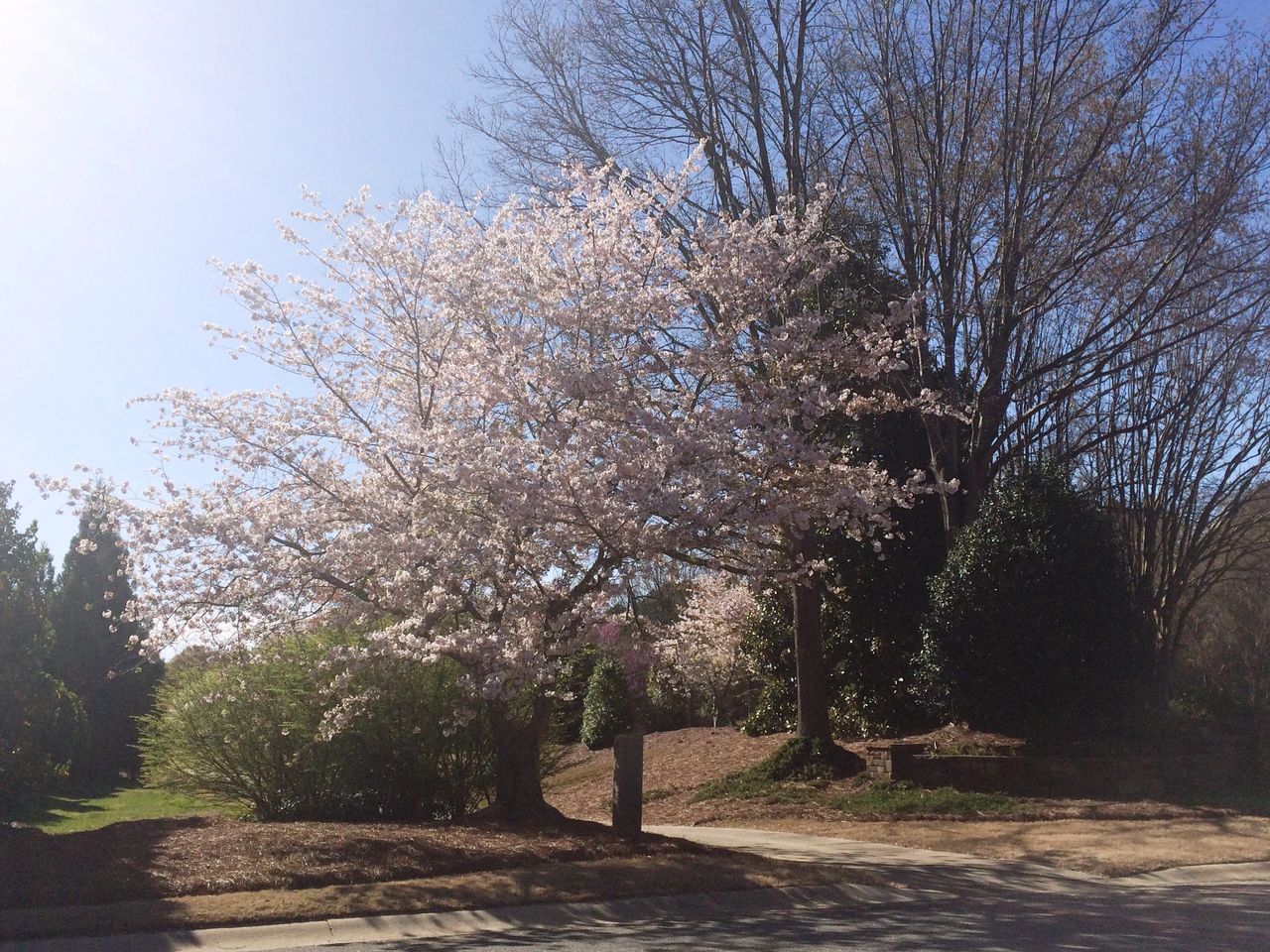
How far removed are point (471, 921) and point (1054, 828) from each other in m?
7.89

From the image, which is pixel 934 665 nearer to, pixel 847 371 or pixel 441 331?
pixel 847 371

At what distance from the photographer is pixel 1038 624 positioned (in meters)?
16.0

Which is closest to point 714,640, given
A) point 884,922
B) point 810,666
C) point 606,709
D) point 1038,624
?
point 606,709

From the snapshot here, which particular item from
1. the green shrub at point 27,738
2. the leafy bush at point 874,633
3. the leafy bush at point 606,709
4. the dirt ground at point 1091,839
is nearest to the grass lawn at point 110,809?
the green shrub at point 27,738

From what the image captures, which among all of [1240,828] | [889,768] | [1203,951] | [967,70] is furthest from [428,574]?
[967,70]

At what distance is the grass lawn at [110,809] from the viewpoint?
16672 millimetres

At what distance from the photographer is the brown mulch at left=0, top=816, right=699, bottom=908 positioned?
9.13 metres

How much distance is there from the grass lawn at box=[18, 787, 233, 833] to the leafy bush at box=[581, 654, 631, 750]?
10.3 meters

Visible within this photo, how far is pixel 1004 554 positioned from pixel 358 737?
31.9ft

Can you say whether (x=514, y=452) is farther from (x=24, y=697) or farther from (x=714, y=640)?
(x=714, y=640)

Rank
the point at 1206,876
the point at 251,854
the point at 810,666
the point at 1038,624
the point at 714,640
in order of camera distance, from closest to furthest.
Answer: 1. the point at 251,854
2. the point at 1206,876
3. the point at 1038,624
4. the point at 810,666
5. the point at 714,640

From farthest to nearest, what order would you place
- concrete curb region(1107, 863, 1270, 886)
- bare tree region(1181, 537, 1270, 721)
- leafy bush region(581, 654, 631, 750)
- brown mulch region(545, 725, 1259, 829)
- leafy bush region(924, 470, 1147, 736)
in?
leafy bush region(581, 654, 631, 750) → bare tree region(1181, 537, 1270, 721) → leafy bush region(924, 470, 1147, 736) → brown mulch region(545, 725, 1259, 829) → concrete curb region(1107, 863, 1270, 886)

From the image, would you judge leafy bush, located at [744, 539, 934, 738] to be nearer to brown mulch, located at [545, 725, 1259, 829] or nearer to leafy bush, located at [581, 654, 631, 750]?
brown mulch, located at [545, 725, 1259, 829]

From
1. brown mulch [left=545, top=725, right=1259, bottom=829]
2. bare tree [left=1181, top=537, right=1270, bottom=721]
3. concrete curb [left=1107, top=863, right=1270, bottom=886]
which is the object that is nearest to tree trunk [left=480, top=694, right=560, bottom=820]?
brown mulch [left=545, top=725, right=1259, bottom=829]
